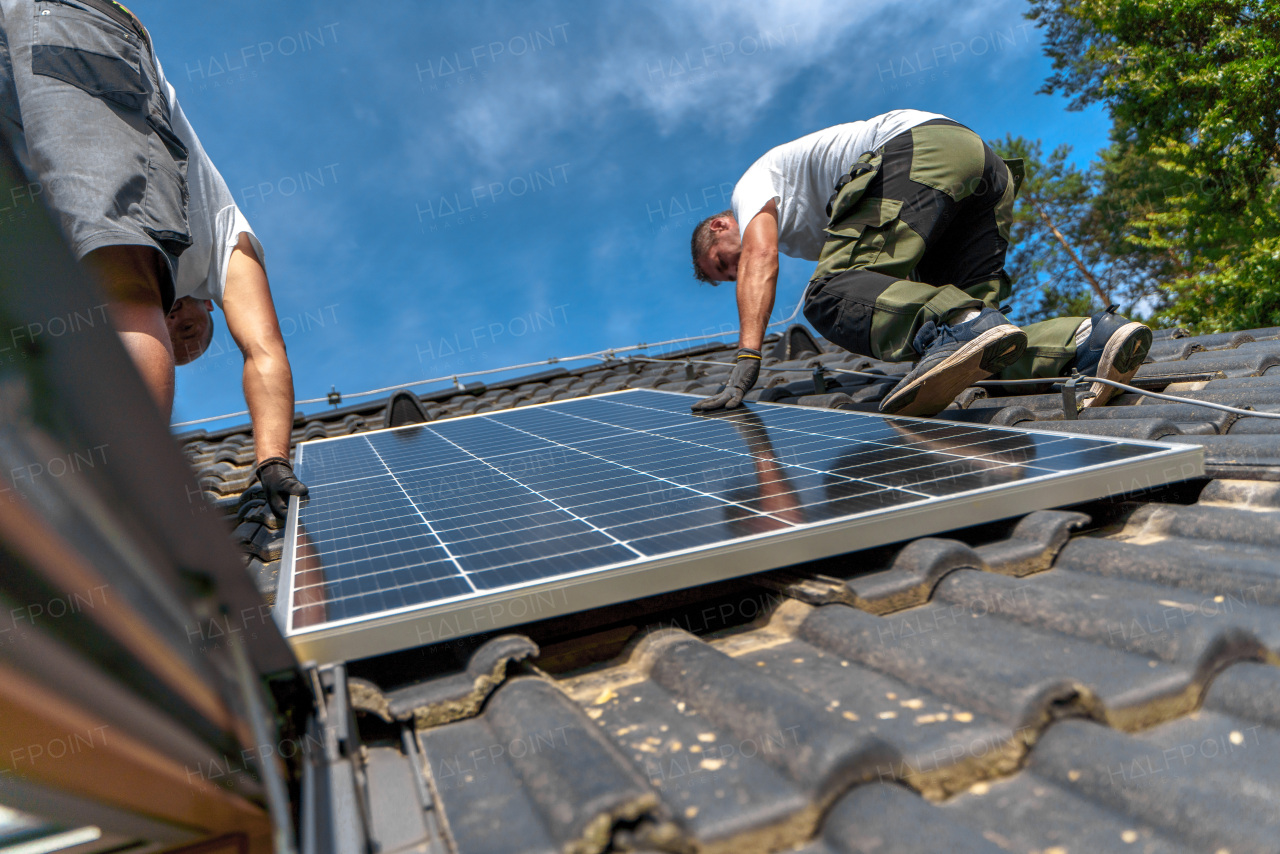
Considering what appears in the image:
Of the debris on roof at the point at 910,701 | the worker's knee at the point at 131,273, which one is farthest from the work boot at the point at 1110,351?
the worker's knee at the point at 131,273

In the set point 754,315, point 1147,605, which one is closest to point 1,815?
point 1147,605

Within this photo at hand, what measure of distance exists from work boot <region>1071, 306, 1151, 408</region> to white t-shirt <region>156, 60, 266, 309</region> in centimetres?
399

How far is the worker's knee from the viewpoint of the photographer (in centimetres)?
235

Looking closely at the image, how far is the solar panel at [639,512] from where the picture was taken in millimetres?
1680

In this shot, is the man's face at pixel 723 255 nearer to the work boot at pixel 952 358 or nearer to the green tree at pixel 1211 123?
the work boot at pixel 952 358

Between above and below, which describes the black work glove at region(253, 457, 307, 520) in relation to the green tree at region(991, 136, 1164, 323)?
below

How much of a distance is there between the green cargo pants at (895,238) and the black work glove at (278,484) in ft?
8.83

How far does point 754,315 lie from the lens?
4.45 metres

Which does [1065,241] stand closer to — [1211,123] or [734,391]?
[1211,123]

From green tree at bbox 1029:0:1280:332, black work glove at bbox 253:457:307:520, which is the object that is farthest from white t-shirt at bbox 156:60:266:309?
green tree at bbox 1029:0:1280:332

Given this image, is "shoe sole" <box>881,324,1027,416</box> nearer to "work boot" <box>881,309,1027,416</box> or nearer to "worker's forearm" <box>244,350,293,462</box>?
"work boot" <box>881,309,1027,416</box>

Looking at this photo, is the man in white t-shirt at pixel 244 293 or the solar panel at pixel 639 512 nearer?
the solar panel at pixel 639 512

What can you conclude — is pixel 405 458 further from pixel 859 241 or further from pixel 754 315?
pixel 859 241

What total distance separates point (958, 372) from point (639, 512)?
75.8 inches
